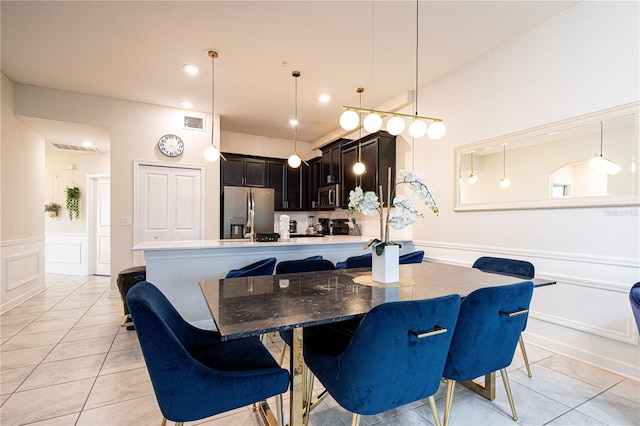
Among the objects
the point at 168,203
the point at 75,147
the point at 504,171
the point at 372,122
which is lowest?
the point at 168,203

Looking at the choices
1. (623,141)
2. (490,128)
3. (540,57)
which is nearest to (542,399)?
(623,141)

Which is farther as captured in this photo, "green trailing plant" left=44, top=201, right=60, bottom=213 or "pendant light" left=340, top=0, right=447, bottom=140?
"green trailing plant" left=44, top=201, right=60, bottom=213

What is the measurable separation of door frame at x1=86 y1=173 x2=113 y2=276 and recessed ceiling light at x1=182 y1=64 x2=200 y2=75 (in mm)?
4015

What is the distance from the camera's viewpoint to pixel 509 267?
2.35 meters

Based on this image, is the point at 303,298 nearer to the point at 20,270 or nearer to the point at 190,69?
the point at 190,69

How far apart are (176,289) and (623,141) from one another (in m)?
4.06

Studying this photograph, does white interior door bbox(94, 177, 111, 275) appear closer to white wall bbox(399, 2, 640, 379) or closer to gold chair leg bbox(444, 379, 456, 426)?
white wall bbox(399, 2, 640, 379)

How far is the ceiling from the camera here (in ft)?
8.38

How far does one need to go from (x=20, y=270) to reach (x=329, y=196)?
478 centimetres

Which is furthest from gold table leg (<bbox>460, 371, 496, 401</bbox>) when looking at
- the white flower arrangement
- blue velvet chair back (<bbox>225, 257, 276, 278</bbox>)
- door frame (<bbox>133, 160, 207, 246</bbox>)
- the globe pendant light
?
door frame (<bbox>133, 160, 207, 246</bbox>)

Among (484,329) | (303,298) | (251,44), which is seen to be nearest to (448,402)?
(484,329)

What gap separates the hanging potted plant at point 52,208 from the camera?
20.5ft

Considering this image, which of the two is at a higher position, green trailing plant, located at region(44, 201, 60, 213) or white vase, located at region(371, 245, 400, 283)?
green trailing plant, located at region(44, 201, 60, 213)

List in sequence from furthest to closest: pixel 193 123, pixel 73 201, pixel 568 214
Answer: pixel 73 201, pixel 193 123, pixel 568 214
